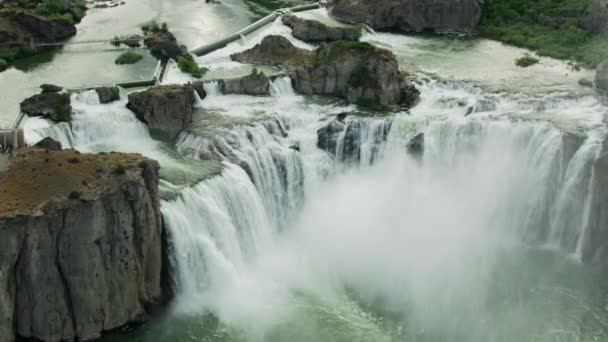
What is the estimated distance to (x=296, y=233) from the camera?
4353 cm

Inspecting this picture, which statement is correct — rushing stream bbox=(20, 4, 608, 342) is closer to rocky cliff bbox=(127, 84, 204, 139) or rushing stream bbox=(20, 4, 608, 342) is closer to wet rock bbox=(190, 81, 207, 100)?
wet rock bbox=(190, 81, 207, 100)

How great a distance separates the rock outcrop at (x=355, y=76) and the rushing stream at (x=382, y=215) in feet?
3.60

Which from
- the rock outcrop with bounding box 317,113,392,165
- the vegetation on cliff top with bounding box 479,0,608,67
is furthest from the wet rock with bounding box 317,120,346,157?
the vegetation on cliff top with bounding box 479,0,608,67

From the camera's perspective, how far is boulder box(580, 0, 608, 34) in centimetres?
6266

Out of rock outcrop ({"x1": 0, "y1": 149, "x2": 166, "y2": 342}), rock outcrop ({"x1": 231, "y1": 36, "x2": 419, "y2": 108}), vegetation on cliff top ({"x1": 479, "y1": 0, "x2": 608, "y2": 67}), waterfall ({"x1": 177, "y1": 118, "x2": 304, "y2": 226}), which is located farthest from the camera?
vegetation on cliff top ({"x1": 479, "y1": 0, "x2": 608, "y2": 67})

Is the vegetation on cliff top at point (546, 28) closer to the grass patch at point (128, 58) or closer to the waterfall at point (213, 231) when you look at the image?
the waterfall at point (213, 231)

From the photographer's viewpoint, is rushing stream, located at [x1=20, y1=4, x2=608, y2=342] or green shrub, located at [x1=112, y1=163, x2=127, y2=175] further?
rushing stream, located at [x1=20, y1=4, x2=608, y2=342]

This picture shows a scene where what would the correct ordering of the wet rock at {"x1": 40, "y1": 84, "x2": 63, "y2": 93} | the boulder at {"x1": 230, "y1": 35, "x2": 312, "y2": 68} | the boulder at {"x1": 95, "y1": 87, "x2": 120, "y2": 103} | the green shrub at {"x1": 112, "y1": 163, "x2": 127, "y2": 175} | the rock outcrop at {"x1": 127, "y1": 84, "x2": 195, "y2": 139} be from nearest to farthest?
the green shrub at {"x1": 112, "y1": 163, "x2": 127, "y2": 175} < the rock outcrop at {"x1": 127, "y1": 84, "x2": 195, "y2": 139} < the boulder at {"x1": 95, "y1": 87, "x2": 120, "y2": 103} < the wet rock at {"x1": 40, "y1": 84, "x2": 63, "y2": 93} < the boulder at {"x1": 230, "y1": 35, "x2": 312, "y2": 68}

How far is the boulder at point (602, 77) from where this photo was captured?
49.6 metres

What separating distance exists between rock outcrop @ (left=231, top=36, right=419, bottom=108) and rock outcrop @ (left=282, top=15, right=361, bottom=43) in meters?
9.45

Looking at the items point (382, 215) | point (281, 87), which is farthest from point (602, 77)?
point (281, 87)

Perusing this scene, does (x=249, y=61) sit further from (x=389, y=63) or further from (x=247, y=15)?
(x=247, y=15)

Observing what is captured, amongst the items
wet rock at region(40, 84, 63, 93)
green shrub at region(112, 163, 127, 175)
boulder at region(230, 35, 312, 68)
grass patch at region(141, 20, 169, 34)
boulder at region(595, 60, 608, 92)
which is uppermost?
boulder at region(595, 60, 608, 92)

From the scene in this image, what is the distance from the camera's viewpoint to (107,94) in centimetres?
4666
